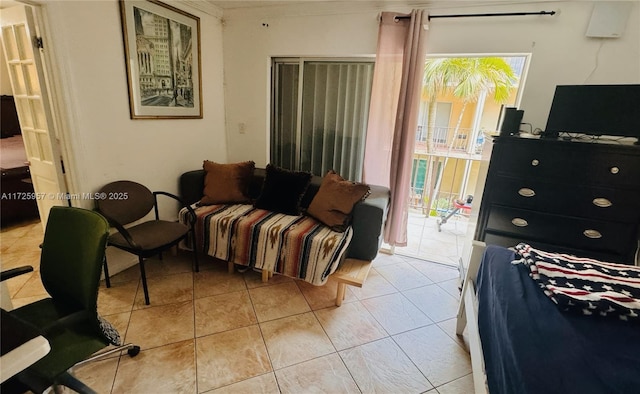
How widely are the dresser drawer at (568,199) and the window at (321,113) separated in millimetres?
1409

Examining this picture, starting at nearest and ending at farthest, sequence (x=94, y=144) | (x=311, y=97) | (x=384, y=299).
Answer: (x=94, y=144) → (x=384, y=299) → (x=311, y=97)

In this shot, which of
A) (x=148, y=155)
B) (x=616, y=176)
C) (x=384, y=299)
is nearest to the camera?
(x=616, y=176)

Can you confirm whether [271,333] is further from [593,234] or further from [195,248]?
[593,234]

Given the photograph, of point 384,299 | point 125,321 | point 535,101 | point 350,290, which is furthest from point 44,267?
point 535,101

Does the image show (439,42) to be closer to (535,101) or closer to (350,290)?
(535,101)

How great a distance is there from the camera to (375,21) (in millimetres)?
2664

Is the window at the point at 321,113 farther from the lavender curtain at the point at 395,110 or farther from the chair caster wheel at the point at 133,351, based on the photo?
the chair caster wheel at the point at 133,351

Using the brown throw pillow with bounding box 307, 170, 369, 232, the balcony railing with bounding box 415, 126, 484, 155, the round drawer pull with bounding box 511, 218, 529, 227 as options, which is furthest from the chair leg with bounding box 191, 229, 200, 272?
the balcony railing with bounding box 415, 126, 484, 155

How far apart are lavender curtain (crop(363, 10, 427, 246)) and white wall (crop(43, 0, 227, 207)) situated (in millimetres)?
1912

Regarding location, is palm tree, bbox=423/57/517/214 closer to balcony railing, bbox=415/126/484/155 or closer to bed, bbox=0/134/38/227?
balcony railing, bbox=415/126/484/155

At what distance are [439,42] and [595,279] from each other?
216 cm

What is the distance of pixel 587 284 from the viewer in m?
1.18

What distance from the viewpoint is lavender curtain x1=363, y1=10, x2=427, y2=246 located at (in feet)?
8.26

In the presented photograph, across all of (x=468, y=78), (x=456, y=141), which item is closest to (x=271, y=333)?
(x=468, y=78)
